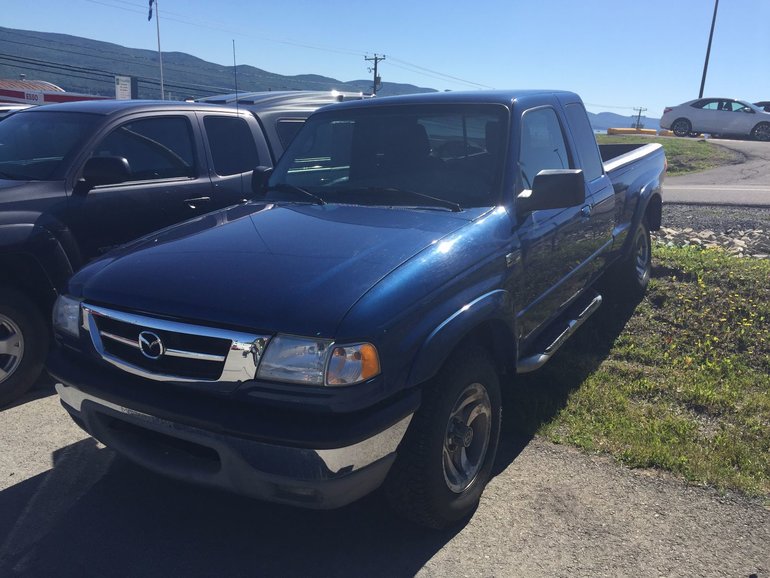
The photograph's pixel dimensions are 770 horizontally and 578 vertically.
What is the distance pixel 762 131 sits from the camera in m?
26.7

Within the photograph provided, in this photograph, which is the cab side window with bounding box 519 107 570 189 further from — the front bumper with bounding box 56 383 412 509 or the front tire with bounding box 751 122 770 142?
the front tire with bounding box 751 122 770 142

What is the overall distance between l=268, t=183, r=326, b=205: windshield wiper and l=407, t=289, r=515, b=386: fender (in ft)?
4.09

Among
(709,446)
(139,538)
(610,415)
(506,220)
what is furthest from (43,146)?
(709,446)

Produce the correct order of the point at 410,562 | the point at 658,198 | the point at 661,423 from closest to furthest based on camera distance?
the point at 410,562 < the point at 661,423 < the point at 658,198

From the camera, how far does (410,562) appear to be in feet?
9.50

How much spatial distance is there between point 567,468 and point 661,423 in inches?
32.9

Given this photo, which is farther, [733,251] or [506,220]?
[733,251]

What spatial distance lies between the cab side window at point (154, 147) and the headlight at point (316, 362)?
3059mm

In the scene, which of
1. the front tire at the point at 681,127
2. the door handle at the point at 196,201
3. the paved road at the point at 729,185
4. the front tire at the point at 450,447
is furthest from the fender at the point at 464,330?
the front tire at the point at 681,127

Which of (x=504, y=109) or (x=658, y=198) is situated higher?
(x=504, y=109)

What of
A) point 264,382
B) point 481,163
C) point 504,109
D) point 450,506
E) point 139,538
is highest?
point 504,109

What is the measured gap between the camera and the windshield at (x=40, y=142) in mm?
4738

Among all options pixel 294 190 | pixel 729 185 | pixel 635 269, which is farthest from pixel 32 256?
pixel 729 185

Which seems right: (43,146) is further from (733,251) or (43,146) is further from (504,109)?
(733,251)
